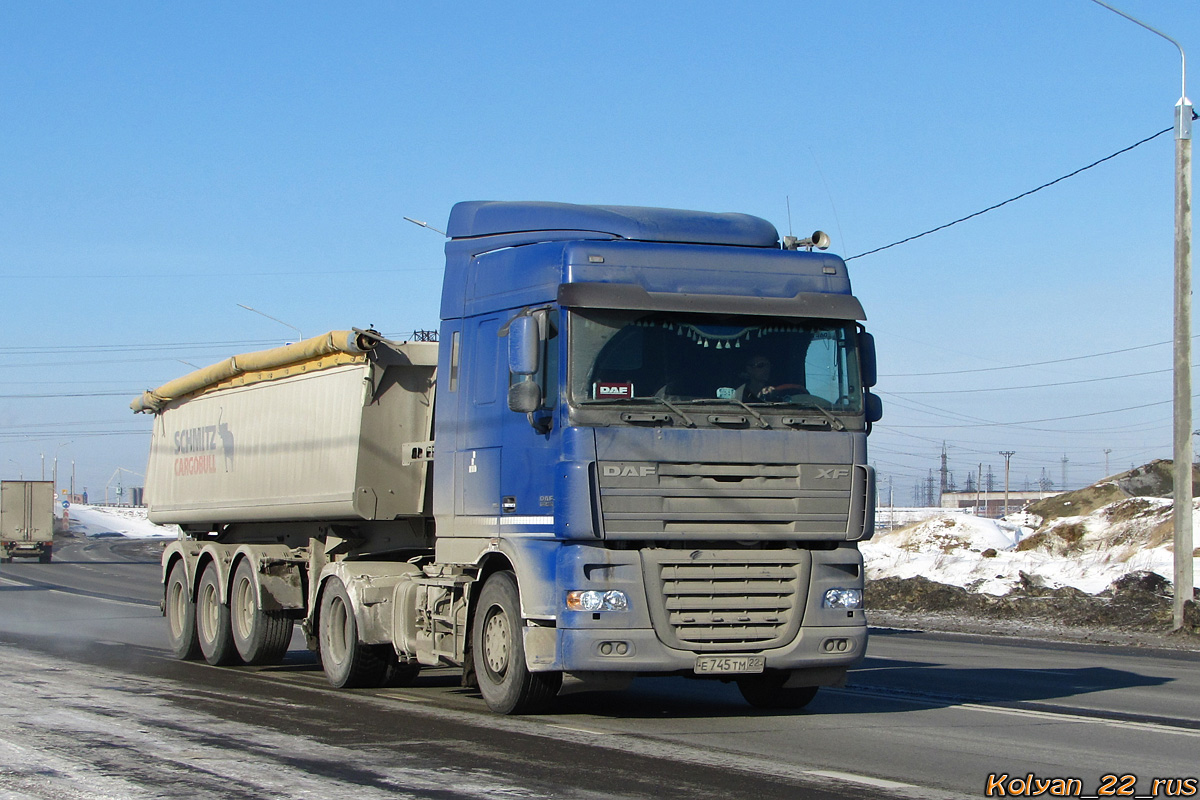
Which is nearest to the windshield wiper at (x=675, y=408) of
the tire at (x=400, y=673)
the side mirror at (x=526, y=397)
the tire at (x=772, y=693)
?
the side mirror at (x=526, y=397)

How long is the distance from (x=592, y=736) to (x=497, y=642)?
1.58 m

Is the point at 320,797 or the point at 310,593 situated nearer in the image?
the point at 320,797

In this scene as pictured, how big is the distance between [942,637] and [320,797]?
1624 centimetres

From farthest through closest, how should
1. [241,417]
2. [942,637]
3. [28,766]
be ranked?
[942,637]
[241,417]
[28,766]

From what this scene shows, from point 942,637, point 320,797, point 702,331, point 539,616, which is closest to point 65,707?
point 539,616

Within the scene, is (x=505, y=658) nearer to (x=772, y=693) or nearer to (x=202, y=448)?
(x=772, y=693)

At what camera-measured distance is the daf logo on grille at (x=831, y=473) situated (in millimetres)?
10583

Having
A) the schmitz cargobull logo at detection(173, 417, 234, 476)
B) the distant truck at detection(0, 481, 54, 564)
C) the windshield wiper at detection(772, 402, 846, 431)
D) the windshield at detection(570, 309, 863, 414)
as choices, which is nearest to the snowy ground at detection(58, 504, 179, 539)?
the distant truck at detection(0, 481, 54, 564)

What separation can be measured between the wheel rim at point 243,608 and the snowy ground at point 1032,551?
711 inches

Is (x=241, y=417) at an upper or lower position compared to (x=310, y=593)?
upper

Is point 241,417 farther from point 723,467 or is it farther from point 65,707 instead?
point 723,467

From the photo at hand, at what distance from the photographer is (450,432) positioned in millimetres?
12094

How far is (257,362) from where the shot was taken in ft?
54.2

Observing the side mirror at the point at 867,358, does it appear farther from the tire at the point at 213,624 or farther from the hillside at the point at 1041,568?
the hillside at the point at 1041,568
